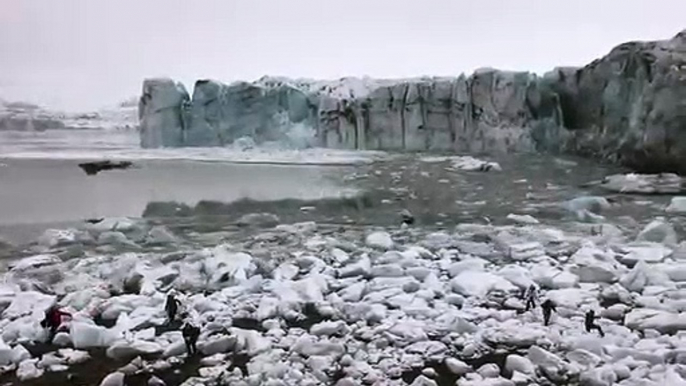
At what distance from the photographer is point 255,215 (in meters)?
1.63

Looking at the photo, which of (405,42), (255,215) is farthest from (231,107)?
(405,42)

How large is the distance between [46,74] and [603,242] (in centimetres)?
154

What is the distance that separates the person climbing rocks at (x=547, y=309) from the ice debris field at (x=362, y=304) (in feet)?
0.05

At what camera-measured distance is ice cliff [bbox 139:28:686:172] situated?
1760 mm

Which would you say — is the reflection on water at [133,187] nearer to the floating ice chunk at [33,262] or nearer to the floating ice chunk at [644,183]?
the floating ice chunk at [33,262]

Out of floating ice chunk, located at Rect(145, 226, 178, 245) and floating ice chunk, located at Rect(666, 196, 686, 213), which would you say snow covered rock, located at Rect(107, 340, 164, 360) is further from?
floating ice chunk, located at Rect(666, 196, 686, 213)

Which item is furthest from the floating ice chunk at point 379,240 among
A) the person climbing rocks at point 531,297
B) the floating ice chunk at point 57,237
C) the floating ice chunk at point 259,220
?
the floating ice chunk at point 57,237

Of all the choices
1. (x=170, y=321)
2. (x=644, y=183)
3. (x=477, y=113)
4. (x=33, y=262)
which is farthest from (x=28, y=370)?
(x=477, y=113)

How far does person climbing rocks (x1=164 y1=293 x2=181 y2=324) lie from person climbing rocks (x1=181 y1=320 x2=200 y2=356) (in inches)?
2.9

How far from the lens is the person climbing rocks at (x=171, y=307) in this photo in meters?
1.36

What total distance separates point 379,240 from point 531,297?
0.40 m

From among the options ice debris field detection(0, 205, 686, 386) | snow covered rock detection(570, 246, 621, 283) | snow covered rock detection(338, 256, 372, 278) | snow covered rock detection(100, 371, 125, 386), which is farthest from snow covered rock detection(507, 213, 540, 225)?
snow covered rock detection(100, 371, 125, 386)

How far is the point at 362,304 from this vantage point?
1.38 metres

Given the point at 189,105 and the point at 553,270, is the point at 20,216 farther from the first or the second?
the point at 553,270
